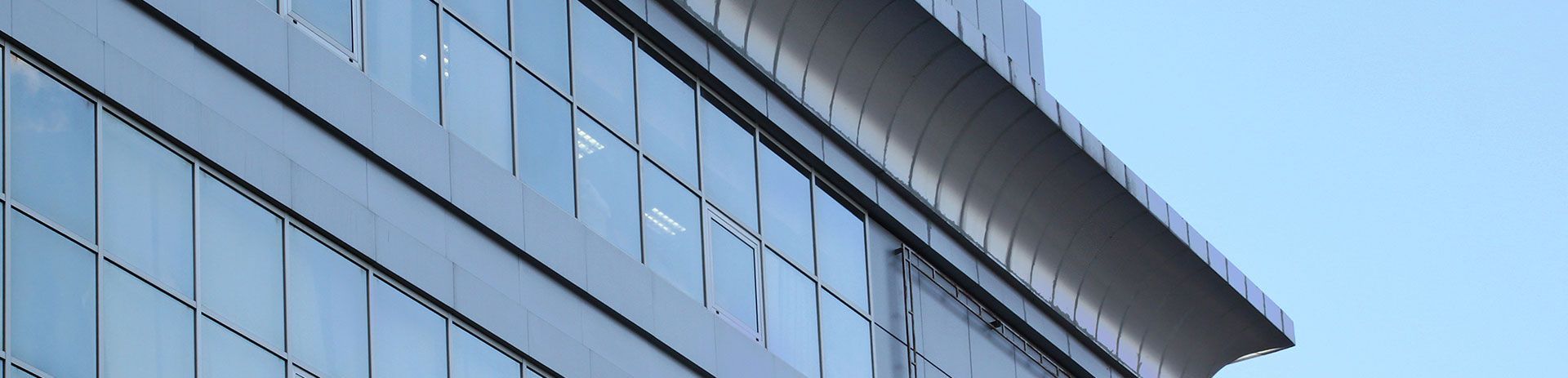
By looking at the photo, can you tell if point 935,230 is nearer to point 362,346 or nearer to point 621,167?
point 621,167

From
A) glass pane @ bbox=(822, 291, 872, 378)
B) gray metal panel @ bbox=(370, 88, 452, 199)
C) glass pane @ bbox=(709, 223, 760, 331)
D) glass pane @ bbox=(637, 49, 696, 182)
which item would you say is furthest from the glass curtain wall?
glass pane @ bbox=(822, 291, 872, 378)

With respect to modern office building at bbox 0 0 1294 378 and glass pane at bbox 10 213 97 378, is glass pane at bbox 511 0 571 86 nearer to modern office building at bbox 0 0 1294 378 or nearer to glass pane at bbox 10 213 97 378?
modern office building at bbox 0 0 1294 378

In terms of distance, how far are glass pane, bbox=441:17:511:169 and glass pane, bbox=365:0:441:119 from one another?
0.18 m

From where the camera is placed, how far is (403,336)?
1838 cm

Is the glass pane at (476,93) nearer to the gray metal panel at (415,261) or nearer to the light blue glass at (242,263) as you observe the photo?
the gray metal panel at (415,261)

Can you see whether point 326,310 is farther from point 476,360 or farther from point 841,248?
point 841,248

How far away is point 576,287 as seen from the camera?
20078 mm

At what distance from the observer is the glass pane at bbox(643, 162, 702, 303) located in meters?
21.8

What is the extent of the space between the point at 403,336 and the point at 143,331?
285cm

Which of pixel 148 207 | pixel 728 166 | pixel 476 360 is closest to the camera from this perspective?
pixel 148 207

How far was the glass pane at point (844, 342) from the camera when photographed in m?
24.1

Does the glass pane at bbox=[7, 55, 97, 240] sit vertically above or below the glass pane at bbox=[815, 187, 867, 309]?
below

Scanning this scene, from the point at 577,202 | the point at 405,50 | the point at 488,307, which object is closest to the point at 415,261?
the point at 488,307

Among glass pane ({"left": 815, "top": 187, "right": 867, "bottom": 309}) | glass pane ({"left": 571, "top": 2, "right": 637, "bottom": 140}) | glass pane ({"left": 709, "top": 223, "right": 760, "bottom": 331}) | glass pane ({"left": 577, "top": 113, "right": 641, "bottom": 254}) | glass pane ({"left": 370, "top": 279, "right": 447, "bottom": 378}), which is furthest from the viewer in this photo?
glass pane ({"left": 815, "top": 187, "right": 867, "bottom": 309})
